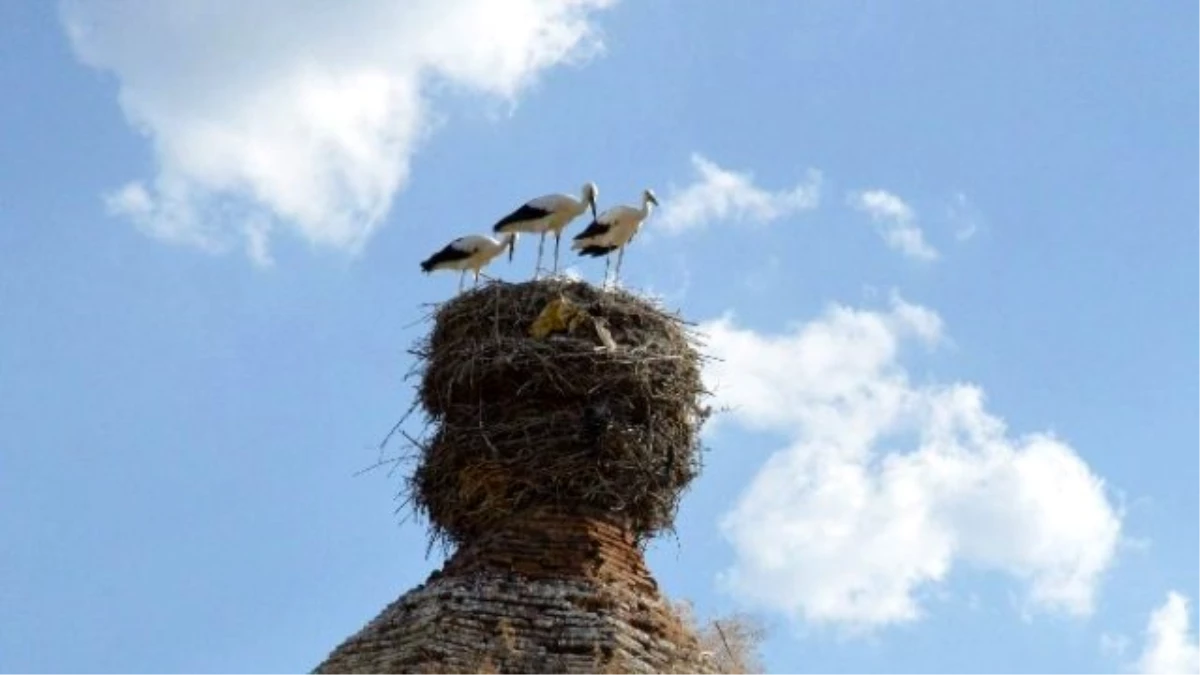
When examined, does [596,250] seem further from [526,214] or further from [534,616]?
[534,616]

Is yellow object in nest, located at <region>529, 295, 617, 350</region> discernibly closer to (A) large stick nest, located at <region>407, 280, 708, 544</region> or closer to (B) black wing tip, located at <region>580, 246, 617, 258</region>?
(A) large stick nest, located at <region>407, 280, 708, 544</region>

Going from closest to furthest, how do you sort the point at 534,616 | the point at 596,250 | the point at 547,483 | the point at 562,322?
the point at 534,616
the point at 547,483
the point at 562,322
the point at 596,250

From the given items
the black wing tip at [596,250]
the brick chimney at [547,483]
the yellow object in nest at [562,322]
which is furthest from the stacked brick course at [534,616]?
the black wing tip at [596,250]

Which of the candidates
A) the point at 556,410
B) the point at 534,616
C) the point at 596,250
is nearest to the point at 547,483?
the point at 556,410

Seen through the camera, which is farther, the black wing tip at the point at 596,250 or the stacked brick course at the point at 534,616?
the black wing tip at the point at 596,250

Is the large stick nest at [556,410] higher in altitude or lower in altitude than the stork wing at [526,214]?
lower

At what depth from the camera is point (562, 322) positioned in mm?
13461

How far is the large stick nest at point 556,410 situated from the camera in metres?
13.0

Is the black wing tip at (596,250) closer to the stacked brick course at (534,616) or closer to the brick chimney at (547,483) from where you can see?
the brick chimney at (547,483)

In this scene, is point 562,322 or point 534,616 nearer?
point 534,616

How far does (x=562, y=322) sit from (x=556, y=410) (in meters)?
0.65

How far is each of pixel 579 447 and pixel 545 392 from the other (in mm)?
479

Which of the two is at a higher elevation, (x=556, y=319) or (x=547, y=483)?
(x=556, y=319)

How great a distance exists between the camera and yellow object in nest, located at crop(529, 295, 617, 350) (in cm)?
1343
